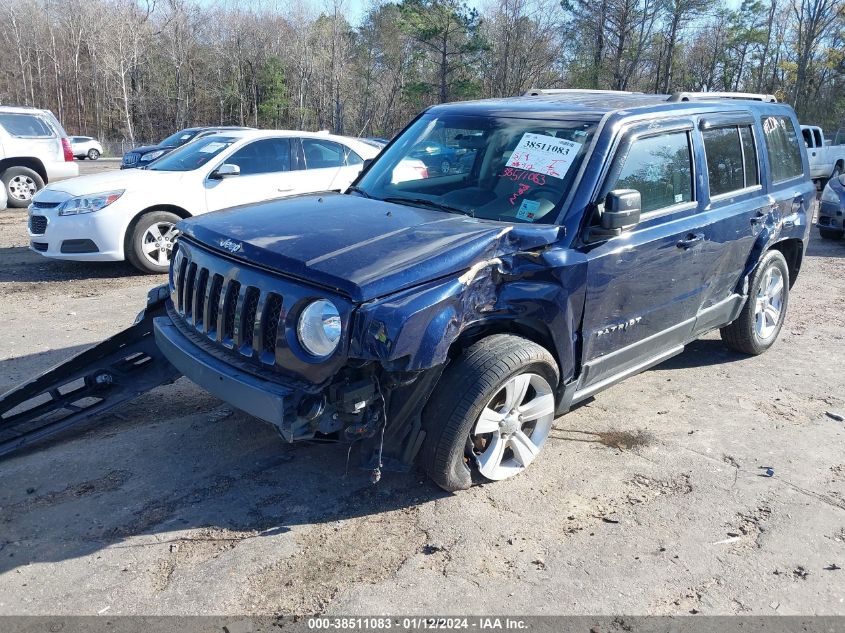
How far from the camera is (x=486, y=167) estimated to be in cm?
447

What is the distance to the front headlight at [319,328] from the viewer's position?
10.6 ft

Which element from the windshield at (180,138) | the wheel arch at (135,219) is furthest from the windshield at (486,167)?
the windshield at (180,138)

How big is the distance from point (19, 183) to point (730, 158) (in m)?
13.2

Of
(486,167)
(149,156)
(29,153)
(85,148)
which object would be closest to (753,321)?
(486,167)

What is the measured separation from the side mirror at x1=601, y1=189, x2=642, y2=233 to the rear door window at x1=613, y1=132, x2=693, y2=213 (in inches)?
10.1

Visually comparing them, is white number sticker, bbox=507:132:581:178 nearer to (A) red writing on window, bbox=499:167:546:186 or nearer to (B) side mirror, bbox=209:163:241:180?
(A) red writing on window, bbox=499:167:546:186

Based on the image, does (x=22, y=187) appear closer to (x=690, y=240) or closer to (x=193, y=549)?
(x=193, y=549)

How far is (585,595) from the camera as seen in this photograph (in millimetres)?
3137

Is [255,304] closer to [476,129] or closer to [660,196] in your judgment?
[476,129]

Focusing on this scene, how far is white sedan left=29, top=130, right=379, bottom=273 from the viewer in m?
8.33

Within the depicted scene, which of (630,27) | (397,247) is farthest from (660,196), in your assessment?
(630,27)

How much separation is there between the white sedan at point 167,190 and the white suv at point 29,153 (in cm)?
561

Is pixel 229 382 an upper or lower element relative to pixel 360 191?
lower

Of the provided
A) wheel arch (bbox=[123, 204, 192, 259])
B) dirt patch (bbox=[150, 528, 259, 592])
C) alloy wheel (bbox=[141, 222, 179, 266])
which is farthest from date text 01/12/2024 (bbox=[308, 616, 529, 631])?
alloy wheel (bbox=[141, 222, 179, 266])
